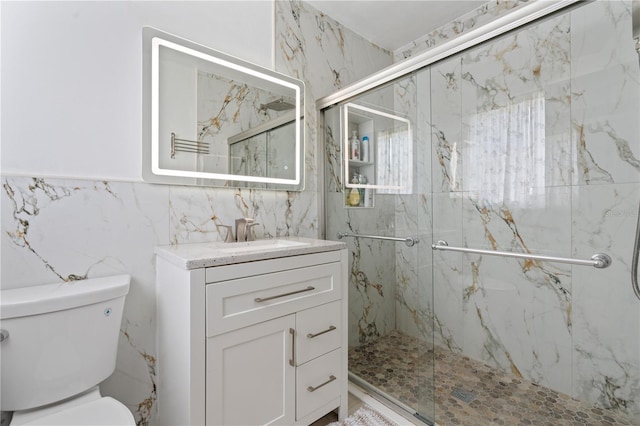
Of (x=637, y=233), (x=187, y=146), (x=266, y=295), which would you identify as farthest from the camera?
(x=187, y=146)

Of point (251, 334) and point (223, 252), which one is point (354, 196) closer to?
point (223, 252)

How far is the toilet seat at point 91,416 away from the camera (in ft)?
3.13

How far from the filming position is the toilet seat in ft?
3.13

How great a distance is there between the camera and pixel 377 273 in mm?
1913

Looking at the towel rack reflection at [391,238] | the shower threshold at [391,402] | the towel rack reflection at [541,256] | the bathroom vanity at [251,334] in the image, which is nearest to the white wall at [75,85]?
the bathroom vanity at [251,334]

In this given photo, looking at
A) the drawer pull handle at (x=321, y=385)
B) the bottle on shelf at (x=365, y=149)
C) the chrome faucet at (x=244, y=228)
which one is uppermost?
the bottle on shelf at (x=365, y=149)

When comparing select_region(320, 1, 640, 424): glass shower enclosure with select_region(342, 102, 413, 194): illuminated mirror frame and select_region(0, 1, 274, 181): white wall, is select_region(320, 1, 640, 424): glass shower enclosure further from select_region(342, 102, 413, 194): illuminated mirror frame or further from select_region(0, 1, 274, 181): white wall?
select_region(0, 1, 274, 181): white wall

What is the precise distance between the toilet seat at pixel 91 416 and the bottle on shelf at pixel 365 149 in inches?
65.3

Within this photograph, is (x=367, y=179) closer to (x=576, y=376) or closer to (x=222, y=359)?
(x=222, y=359)

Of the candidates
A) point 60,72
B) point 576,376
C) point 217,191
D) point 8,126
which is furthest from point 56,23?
point 576,376

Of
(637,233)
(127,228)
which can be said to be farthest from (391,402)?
(127,228)

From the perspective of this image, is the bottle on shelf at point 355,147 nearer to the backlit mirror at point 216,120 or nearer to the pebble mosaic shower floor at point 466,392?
the backlit mirror at point 216,120

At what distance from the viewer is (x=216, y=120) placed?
1.61m

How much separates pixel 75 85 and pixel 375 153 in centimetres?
151
